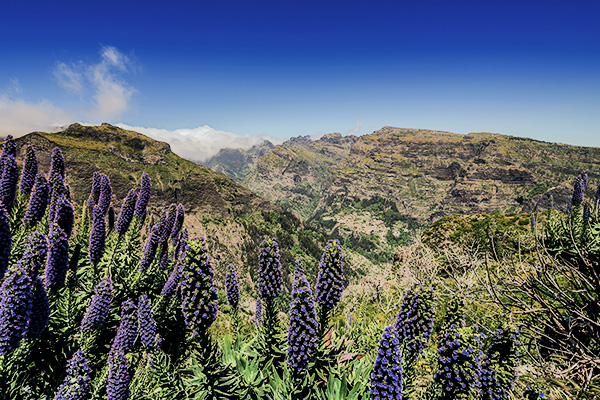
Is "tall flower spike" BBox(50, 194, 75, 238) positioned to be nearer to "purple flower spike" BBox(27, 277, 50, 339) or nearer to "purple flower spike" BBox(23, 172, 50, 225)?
"purple flower spike" BBox(23, 172, 50, 225)

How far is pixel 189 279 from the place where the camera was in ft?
14.5

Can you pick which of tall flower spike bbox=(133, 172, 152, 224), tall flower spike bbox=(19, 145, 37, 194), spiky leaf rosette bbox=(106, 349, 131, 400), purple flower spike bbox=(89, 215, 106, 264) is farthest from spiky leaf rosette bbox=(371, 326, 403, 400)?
tall flower spike bbox=(133, 172, 152, 224)

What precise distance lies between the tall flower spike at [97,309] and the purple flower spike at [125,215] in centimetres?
391

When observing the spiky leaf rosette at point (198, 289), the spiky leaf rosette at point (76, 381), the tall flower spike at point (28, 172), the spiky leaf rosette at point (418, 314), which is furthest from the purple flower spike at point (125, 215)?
the spiky leaf rosette at point (418, 314)

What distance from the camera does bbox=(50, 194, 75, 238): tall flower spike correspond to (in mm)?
5793

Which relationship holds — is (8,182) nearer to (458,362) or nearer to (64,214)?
(64,214)

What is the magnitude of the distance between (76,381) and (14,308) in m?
1.41

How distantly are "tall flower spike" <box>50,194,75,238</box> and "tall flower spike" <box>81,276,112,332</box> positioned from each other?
1.71 m

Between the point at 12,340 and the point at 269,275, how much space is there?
3.90 meters

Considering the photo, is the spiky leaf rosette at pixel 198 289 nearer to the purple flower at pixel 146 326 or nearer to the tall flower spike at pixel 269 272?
the tall flower spike at pixel 269 272

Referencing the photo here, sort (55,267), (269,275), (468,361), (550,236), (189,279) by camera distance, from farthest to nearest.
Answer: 1. (550,236)
2. (269,275)
3. (55,267)
4. (189,279)
5. (468,361)

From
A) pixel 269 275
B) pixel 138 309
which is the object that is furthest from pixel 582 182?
pixel 138 309

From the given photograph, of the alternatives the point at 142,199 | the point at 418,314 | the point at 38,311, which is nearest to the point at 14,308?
the point at 38,311

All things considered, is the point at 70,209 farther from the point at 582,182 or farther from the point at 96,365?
the point at 582,182
